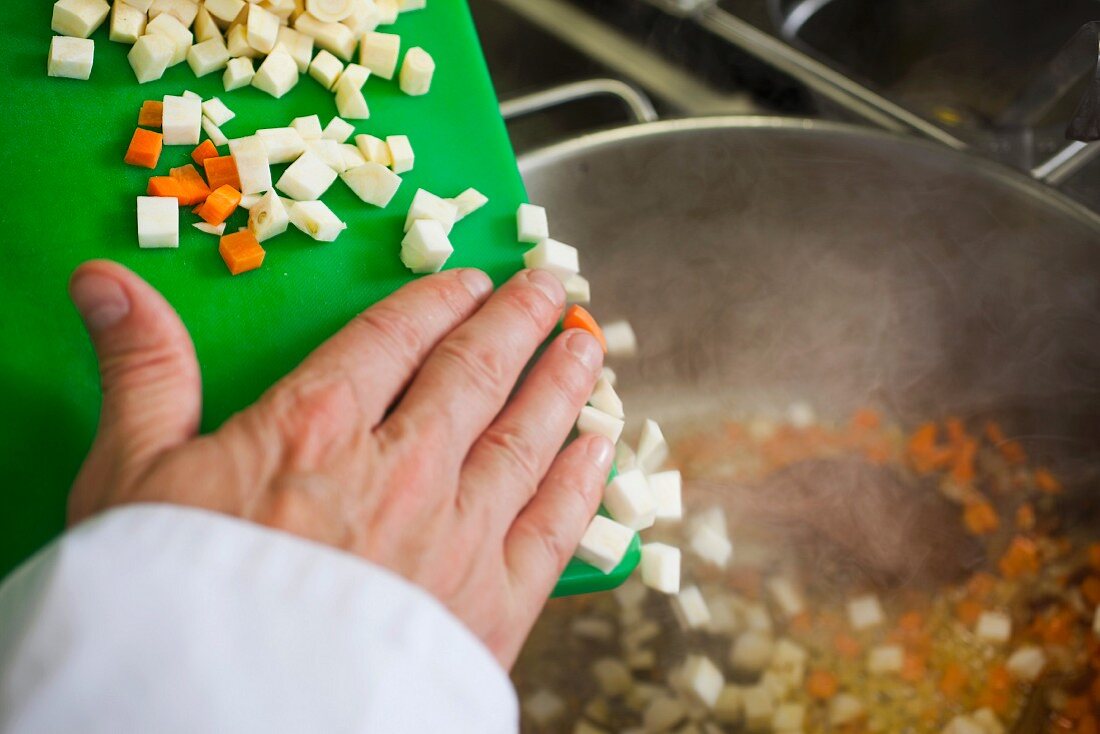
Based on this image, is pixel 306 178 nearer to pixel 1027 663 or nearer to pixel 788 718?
pixel 788 718

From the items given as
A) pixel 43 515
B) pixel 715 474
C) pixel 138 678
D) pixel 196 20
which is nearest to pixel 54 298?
pixel 43 515

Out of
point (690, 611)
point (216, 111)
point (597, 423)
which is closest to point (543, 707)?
point (690, 611)

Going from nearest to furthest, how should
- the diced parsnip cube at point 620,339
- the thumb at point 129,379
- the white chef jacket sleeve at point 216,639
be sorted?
the white chef jacket sleeve at point 216,639 → the thumb at point 129,379 → the diced parsnip cube at point 620,339

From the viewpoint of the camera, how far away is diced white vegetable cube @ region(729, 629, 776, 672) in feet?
4.10

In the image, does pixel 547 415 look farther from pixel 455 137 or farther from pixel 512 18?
pixel 512 18

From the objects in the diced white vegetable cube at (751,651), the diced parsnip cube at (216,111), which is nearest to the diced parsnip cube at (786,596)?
the diced white vegetable cube at (751,651)

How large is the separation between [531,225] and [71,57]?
0.49 metres

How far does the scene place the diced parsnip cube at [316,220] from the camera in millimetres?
912

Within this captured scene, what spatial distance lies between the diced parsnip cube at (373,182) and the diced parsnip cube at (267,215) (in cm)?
8

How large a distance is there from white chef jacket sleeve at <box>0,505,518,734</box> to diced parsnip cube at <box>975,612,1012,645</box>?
886mm

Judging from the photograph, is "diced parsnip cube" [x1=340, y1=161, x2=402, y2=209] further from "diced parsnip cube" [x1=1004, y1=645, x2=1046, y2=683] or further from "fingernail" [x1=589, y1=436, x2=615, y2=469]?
"diced parsnip cube" [x1=1004, y1=645, x2=1046, y2=683]

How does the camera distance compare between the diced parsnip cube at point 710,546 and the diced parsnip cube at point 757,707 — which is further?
the diced parsnip cube at point 710,546

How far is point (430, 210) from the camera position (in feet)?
3.09

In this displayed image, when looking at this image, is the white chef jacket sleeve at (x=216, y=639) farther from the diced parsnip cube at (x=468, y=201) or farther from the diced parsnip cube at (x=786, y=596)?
the diced parsnip cube at (x=786, y=596)
